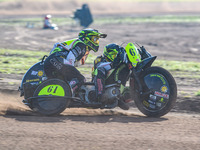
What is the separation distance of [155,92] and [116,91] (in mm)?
781

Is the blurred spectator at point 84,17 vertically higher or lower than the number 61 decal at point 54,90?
higher

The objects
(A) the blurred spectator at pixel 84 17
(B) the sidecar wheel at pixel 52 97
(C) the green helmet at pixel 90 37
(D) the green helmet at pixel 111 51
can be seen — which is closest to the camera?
(B) the sidecar wheel at pixel 52 97

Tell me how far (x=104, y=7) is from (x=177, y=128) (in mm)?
83141


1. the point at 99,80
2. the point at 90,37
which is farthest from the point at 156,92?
the point at 90,37

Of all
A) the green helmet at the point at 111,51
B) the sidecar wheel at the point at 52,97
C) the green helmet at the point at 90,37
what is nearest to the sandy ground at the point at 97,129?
the sidecar wheel at the point at 52,97

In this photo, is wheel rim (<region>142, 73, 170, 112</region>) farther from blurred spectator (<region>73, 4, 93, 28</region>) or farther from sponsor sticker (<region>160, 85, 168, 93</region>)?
blurred spectator (<region>73, 4, 93, 28</region>)

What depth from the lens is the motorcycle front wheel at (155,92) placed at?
7414mm

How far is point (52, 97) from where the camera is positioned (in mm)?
7703

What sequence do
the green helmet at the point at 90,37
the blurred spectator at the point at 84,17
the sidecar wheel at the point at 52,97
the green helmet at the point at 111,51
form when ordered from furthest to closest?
the blurred spectator at the point at 84,17, the green helmet at the point at 90,37, the green helmet at the point at 111,51, the sidecar wheel at the point at 52,97

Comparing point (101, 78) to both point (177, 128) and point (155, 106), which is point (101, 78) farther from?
point (177, 128)

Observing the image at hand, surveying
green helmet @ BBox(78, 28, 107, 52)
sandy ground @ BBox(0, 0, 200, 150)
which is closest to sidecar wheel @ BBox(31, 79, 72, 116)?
sandy ground @ BBox(0, 0, 200, 150)

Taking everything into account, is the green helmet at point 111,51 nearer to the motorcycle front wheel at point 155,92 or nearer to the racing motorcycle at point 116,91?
the racing motorcycle at point 116,91

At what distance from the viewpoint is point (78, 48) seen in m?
7.77

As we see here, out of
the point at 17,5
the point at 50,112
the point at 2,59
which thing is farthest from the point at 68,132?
the point at 17,5
